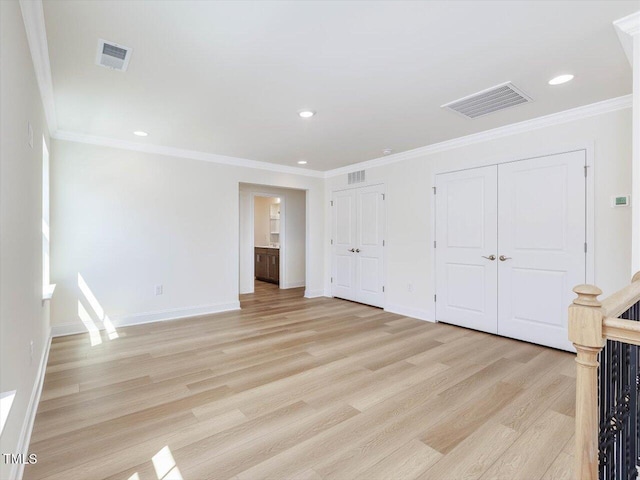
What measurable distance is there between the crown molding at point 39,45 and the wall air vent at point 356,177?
13.9ft

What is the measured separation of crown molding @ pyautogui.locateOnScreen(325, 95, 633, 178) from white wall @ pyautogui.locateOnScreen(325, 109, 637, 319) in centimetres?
5

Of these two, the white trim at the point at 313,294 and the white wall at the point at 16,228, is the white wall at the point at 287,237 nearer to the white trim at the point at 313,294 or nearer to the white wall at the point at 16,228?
the white trim at the point at 313,294

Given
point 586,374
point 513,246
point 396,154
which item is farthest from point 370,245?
point 586,374

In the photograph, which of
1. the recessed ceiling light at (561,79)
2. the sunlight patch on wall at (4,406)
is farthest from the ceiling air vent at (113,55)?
the recessed ceiling light at (561,79)

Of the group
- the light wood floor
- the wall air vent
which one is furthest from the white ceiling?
the light wood floor

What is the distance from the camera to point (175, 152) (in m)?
4.70

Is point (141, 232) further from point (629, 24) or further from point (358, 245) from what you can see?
point (629, 24)

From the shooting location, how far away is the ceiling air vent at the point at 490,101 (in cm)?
280

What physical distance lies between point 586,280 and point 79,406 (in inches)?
182

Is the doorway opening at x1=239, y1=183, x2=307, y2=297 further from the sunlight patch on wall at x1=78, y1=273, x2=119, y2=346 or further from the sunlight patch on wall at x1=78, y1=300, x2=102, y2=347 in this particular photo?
the sunlight patch on wall at x1=78, y1=300, x2=102, y2=347

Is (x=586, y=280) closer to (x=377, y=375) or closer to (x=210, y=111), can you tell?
(x=377, y=375)

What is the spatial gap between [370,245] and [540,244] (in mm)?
2570

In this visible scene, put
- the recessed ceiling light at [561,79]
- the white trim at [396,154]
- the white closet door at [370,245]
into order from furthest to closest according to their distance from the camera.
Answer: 1. the white closet door at [370,245]
2. the white trim at [396,154]
3. the recessed ceiling light at [561,79]

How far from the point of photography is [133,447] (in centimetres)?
186
